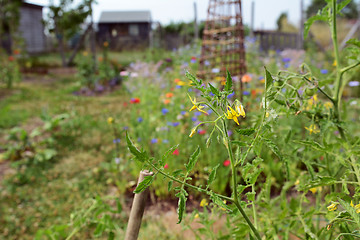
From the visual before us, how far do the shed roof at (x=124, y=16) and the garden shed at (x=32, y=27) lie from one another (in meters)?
6.85

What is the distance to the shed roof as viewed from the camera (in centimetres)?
2260

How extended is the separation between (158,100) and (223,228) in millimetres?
2113

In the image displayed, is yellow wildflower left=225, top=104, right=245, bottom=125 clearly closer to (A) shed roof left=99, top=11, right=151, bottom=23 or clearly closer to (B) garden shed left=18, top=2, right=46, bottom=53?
(B) garden shed left=18, top=2, right=46, bottom=53

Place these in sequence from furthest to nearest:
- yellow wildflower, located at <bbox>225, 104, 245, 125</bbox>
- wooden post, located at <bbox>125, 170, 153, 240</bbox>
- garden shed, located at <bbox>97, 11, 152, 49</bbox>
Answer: garden shed, located at <bbox>97, 11, 152, 49</bbox>, wooden post, located at <bbox>125, 170, 153, 240</bbox>, yellow wildflower, located at <bbox>225, 104, 245, 125</bbox>

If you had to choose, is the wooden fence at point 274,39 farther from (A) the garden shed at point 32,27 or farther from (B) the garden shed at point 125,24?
(B) the garden shed at point 125,24

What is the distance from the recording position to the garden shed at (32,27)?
50.8 feet

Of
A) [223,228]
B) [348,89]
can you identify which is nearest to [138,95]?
[223,228]

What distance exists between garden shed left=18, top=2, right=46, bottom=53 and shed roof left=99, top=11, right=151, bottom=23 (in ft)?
22.5

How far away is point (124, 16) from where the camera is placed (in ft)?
76.7

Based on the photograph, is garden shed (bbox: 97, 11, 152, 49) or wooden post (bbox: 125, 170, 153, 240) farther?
garden shed (bbox: 97, 11, 152, 49)

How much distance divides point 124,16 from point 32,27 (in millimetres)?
8522

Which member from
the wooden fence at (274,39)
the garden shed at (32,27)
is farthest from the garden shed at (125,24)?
the wooden fence at (274,39)

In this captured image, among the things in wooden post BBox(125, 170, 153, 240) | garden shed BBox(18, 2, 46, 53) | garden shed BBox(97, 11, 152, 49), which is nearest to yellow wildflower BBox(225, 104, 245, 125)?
wooden post BBox(125, 170, 153, 240)

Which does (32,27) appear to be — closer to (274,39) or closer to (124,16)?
(124,16)
